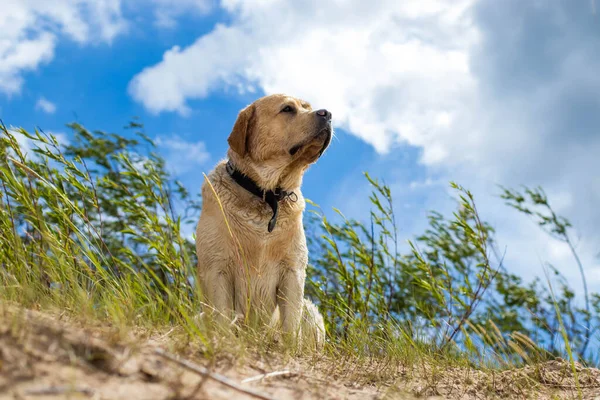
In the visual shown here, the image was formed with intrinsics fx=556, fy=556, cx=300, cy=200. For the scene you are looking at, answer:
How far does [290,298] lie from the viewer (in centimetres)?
409

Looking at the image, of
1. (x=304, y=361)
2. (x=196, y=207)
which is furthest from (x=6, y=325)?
(x=196, y=207)

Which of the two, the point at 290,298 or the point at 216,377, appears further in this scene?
the point at 290,298

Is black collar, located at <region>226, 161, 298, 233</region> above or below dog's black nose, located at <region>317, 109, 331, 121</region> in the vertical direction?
below

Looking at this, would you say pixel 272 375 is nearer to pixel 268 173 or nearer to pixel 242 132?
pixel 268 173

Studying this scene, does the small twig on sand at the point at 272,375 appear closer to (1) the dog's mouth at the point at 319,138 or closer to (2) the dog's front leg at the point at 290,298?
(2) the dog's front leg at the point at 290,298

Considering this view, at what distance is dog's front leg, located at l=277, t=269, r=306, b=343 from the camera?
13.1 ft

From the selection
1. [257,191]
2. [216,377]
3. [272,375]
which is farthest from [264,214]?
[216,377]

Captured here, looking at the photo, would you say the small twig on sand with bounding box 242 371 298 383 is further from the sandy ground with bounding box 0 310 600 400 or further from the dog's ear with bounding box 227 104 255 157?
the dog's ear with bounding box 227 104 255 157

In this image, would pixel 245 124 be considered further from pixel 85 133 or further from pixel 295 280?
pixel 85 133

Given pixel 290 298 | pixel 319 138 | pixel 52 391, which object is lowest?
pixel 52 391

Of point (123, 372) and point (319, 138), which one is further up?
point (319, 138)

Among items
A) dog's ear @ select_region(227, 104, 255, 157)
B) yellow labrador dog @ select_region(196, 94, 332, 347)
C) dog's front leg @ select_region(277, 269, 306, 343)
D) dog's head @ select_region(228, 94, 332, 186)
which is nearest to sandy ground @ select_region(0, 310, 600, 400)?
dog's front leg @ select_region(277, 269, 306, 343)

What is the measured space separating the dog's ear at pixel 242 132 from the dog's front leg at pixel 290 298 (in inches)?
39.0

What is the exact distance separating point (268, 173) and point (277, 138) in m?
0.28
